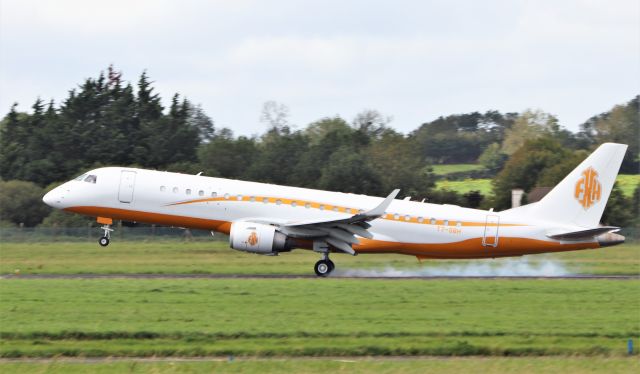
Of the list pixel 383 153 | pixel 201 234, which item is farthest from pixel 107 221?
pixel 383 153

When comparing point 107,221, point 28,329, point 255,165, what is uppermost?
point 255,165

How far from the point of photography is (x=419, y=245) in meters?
35.4

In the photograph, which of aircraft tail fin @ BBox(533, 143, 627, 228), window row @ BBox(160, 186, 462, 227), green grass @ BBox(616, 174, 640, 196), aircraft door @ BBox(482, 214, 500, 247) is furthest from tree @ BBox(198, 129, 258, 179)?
aircraft tail fin @ BBox(533, 143, 627, 228)

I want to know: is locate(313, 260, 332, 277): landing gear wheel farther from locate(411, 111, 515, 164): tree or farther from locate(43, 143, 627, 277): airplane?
locate(411, 111, 515, 164): tree

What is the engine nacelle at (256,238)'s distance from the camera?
3334 cm

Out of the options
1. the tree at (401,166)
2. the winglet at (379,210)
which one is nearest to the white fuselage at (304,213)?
the winglet at (379,210)

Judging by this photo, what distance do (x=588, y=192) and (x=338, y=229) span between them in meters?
9.03

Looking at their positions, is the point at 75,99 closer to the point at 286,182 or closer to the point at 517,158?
the point at 286,182

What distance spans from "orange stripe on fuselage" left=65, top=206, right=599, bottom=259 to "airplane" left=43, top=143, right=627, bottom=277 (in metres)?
0.04

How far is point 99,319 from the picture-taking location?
73.5ft

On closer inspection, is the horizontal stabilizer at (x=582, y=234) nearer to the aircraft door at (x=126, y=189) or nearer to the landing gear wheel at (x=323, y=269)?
the landing gear wheel at (x=323, y=269)

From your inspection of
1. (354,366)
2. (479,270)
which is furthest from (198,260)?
(354,366)

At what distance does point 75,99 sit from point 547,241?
191ft

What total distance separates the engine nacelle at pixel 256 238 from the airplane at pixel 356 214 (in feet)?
1.17
